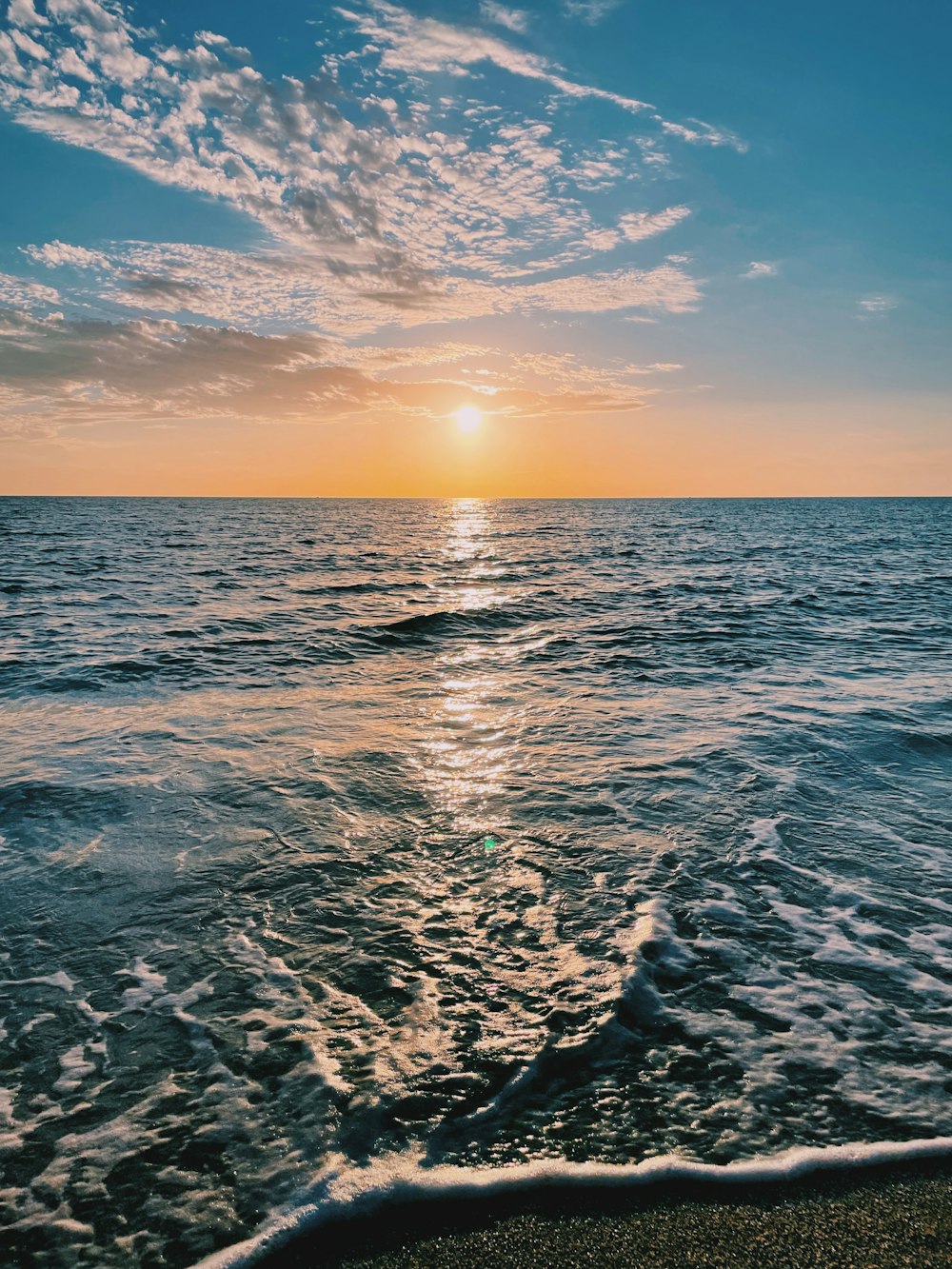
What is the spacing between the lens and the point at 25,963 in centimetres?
485

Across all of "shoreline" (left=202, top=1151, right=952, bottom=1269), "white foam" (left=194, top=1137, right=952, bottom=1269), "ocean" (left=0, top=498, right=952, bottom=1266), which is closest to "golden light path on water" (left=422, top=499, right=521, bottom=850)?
"ocean" (left=0, top=498, right=952, bottom=1266)

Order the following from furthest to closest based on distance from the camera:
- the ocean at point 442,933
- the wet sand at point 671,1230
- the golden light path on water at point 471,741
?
the golden light path on water at point 471,741
the ocean at point 442,933
the wet sand at point 671,1230

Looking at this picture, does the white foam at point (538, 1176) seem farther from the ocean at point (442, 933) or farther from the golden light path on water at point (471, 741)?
the golden light path on water at point (471, 741)

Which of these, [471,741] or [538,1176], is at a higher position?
[471,741]

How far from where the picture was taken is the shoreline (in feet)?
9.36

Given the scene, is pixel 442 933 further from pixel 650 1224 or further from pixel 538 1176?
pixel 650 1224

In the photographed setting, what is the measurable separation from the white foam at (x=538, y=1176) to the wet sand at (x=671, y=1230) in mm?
44

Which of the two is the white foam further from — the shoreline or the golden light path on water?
the golden light path on water

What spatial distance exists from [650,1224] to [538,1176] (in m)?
0.53

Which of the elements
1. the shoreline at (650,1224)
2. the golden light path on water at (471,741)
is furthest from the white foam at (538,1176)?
the golden light path on water at (471,741)

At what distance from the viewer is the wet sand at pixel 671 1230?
2848mm

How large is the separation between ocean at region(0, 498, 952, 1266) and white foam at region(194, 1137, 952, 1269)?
24 millimetres

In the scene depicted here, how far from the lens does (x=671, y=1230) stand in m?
2.98

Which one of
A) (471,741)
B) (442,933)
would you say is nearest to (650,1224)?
(442,933)
